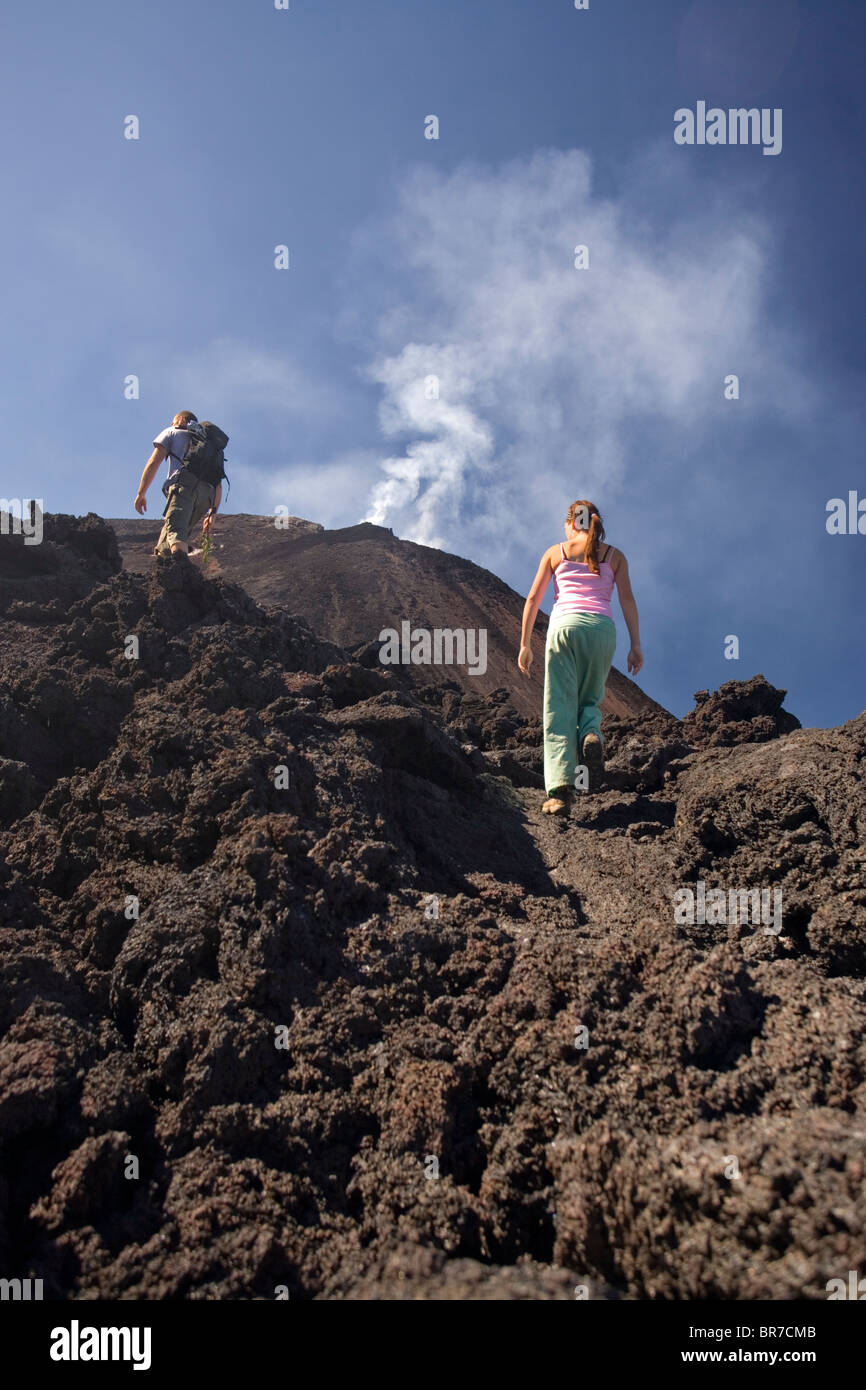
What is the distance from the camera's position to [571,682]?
15.1 ft

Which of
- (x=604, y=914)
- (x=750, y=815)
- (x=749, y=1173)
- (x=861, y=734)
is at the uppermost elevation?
(x=861, y=734)

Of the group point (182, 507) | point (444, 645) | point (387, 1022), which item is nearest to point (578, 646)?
point (387, 1022)

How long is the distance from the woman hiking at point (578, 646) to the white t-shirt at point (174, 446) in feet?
10.2

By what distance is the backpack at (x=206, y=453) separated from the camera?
6.26 meters

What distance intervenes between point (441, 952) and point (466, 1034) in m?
0.36

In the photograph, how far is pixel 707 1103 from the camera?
190 cm

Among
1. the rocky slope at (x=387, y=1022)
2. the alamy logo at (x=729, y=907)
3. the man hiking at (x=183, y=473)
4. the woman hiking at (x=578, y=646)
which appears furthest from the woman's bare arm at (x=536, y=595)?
the man hiking at (x=183, y=473)

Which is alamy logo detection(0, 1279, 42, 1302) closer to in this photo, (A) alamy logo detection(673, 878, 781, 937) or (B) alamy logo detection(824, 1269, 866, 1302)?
(B) alamy logo detection(824, 1269, 866, 1302)

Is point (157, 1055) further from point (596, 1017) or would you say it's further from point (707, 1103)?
point (707, 1103)

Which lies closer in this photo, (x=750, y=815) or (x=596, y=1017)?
(x=596, y=1017)

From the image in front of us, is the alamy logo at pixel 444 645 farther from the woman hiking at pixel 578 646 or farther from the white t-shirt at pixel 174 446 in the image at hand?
the woman hiking at pixel 578 646

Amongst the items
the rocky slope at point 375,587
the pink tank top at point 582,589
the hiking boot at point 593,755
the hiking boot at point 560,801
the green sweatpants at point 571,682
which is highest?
the rocky slope at point 375,587
